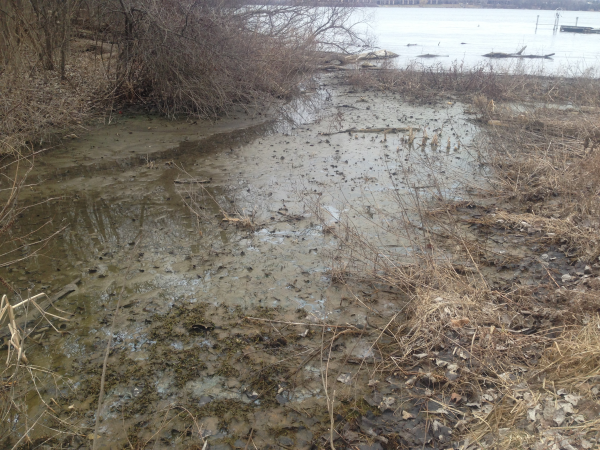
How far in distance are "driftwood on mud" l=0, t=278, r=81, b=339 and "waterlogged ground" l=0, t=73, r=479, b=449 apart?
11 cm

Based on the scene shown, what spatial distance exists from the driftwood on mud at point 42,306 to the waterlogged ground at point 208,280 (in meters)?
0.11

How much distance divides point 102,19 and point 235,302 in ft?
29.2

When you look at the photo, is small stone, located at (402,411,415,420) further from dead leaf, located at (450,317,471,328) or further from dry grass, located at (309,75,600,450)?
dead leaf, located at (450,317,471,328)

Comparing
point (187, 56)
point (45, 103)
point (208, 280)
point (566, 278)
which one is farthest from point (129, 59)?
point (566, 278)

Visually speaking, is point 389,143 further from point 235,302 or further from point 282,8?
point 282,8

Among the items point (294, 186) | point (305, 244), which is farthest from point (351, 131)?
point (305, 244)

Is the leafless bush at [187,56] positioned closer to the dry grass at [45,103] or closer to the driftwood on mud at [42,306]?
the dry grass at [45,103]

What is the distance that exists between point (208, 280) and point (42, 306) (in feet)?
5.05

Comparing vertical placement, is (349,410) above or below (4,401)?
below

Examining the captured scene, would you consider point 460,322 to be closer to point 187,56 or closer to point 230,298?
point 230,298

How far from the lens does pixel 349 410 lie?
326 cm

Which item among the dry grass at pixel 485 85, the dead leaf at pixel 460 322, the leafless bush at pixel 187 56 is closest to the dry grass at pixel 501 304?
the dead leaf at pixel 460 322

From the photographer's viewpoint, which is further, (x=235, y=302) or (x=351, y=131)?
(x=351, y=131)

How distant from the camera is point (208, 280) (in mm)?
4812
